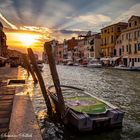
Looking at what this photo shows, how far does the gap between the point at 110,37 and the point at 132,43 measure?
1496cm

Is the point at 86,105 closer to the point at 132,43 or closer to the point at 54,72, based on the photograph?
the point at 54,72

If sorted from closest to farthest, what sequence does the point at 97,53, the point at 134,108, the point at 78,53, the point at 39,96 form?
the point at 134,108
the point at 39,96
the point at 97,53
the point at 78,53

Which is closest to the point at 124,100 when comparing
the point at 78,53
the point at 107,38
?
the point at 107,38

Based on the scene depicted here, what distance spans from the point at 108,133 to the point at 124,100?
7973 millimetres

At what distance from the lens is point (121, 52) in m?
73.0

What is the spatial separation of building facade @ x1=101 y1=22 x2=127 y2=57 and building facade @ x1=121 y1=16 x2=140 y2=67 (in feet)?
23.1

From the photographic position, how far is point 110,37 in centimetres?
8025

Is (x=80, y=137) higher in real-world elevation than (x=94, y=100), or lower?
lower

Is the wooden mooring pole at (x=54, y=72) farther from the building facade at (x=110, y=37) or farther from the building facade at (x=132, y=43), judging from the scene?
the building facade at (x=110, y=37)

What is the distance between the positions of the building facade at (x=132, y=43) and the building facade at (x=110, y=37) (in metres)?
7.04

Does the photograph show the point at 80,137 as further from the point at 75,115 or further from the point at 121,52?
the point at 121,52

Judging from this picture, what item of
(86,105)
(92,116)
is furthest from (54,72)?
(92,116)

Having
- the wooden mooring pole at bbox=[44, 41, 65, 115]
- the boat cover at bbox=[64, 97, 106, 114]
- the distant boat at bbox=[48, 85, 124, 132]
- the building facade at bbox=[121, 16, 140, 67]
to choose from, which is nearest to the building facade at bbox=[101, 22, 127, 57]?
the building facade at bbox=[121, 16, 140, 67]

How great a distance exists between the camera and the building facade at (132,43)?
63.2 metres
